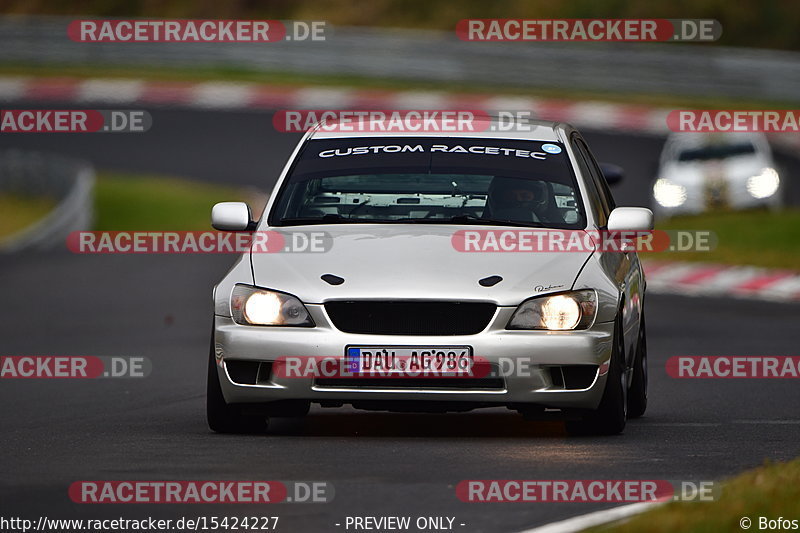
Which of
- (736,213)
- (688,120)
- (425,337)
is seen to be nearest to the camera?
(425,337)

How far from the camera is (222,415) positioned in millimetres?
9555

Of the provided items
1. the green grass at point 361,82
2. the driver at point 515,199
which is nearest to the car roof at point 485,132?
the driver at point 515,199

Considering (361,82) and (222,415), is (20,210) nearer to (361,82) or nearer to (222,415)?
(361,82)

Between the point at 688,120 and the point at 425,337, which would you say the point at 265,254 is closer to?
the point at 425,337

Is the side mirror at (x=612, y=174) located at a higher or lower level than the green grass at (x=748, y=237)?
higher

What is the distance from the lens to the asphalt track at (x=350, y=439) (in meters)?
7.44

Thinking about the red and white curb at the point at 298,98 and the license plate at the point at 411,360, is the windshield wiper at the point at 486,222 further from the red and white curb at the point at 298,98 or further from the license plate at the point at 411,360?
the red and white curb at the point at 298,98

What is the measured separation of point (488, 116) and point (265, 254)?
2.27 m

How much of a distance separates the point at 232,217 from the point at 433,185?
3.61 feet

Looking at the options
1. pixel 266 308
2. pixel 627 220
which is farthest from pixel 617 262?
pixel 266 308

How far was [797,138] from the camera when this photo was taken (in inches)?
1486

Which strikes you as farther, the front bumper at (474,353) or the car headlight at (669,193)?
the car headlight at (669,193)

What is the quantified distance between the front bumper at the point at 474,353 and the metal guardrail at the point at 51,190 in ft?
56.9

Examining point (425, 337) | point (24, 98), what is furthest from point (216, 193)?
point (425, 337)
